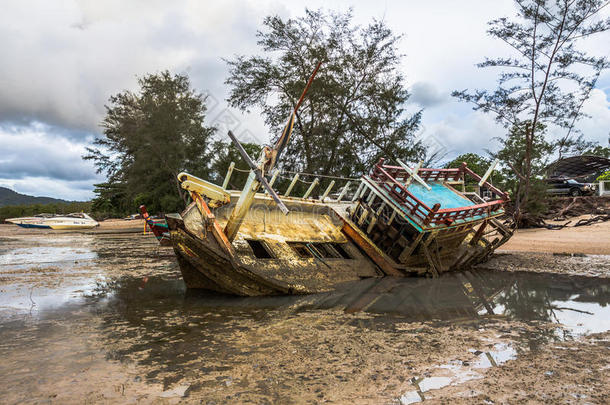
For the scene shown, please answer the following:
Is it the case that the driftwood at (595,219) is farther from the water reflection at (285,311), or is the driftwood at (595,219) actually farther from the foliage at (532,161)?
the water reflection at (285,311)

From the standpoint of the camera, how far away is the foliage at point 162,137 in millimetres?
32062

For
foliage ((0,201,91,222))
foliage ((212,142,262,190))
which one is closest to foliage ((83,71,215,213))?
foliage ((212,142,262,190))

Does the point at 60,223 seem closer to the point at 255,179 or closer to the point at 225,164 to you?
the point at 225,164

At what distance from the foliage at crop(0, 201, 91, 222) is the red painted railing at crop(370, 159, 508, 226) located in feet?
161

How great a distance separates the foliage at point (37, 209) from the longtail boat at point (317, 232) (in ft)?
159

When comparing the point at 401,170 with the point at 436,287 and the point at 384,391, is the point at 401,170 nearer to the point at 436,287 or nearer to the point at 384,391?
the point at 436,287

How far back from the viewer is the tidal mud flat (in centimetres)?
399

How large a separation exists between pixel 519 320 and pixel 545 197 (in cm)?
1904

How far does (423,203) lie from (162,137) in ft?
87.6

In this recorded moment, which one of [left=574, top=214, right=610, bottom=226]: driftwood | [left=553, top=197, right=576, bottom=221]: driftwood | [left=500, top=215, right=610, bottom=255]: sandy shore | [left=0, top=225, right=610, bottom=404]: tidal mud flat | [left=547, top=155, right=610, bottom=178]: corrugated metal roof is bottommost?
[left=0, top=225, right=610, bottom=404]: tidal mud flat

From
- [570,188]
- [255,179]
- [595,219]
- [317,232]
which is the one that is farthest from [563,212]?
[255,179]

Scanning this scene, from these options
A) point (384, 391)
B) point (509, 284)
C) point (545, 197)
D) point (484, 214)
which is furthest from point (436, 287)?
point (545, 197)

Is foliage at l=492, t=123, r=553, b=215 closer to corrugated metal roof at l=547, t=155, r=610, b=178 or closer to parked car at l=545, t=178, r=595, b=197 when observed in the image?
corrugated metal roof at l=547, t=155, r=610, b=178

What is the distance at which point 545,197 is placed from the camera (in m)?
22.8
